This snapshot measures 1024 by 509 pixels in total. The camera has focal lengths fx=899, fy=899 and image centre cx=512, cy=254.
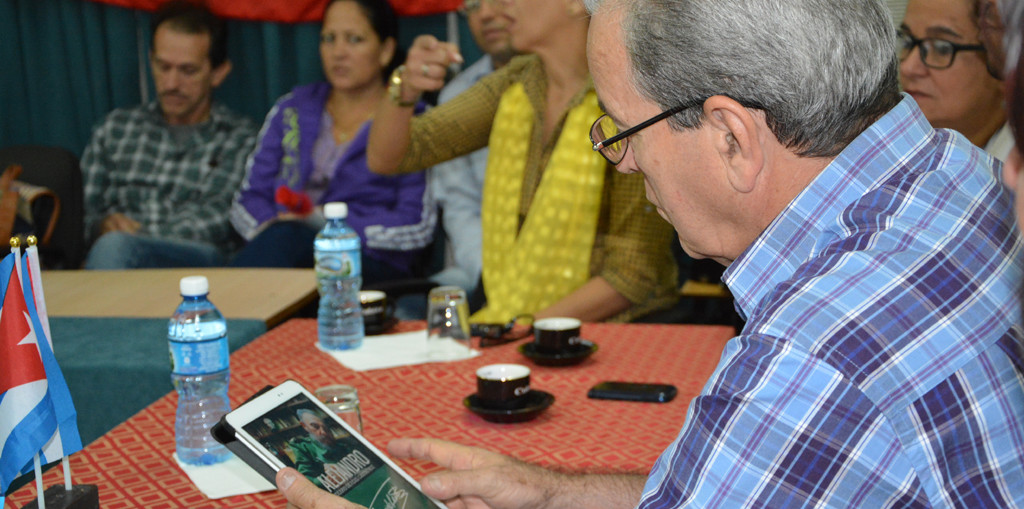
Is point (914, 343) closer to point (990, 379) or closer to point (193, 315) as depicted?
point (990, 379)

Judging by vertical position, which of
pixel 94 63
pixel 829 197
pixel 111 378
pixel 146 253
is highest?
pixel 94 63

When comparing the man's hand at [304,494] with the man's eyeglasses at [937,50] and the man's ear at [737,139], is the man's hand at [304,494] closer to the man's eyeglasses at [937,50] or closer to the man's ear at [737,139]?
the man's ear at [737,139]

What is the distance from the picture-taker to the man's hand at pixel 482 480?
1.06 meters

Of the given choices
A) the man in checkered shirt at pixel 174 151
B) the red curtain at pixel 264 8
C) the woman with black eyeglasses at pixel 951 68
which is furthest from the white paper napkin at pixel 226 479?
the red curtain at pixel 264 8

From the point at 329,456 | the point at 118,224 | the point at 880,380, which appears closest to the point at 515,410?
the point at 329,456

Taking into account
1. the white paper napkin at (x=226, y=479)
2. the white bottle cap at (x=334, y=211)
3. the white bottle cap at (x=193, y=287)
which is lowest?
the white paper napkin at (x=226, y=479)

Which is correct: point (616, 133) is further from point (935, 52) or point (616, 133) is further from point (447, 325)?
point (935, 52)

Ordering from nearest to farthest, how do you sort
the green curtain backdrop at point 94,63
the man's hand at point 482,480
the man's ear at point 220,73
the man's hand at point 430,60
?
the man's hand at point 482,480, the man's hand at point 430,60, the man's ear at point 220,73, the green curtain backdrop at point 94,63

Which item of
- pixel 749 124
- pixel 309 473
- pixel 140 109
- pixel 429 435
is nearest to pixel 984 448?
pixel 749 124

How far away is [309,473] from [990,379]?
2.20 ft

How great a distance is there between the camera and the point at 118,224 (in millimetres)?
3566

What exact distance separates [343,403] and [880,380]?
71cm

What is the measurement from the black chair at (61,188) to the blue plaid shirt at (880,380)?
2970 millimetres

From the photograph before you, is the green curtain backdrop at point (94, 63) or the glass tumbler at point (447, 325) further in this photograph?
the green curtain backdrop at point (94, 63)
